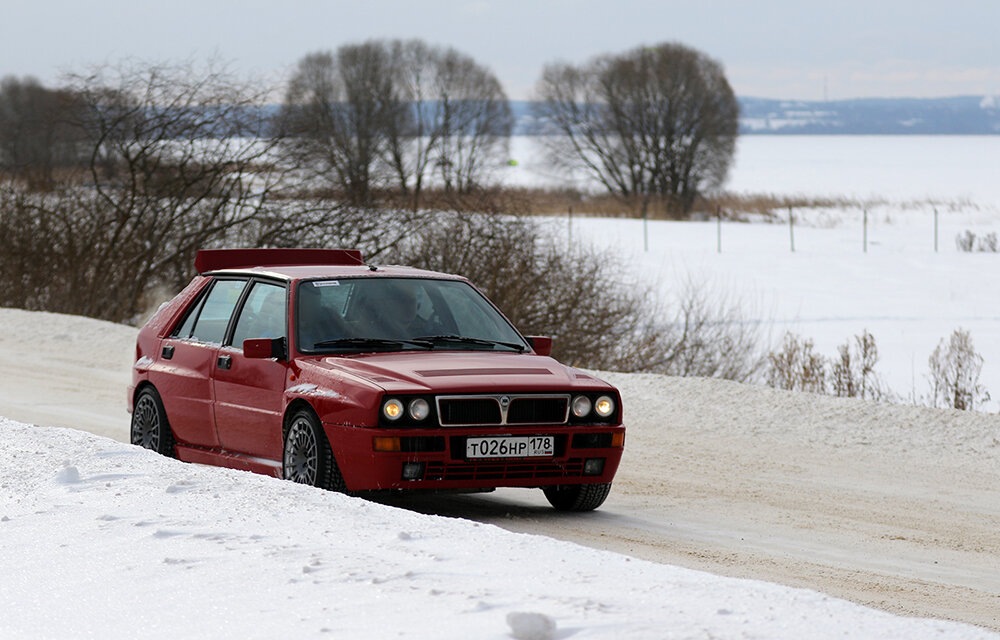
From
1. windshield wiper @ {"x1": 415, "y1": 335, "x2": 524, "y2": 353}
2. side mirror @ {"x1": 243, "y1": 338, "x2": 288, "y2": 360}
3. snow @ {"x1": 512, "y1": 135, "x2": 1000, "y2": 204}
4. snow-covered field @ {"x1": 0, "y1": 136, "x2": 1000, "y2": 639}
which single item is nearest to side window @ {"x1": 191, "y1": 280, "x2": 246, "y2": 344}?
side mirror @ {"x1": 243, "y1": 338, "x2": 288, "y2": 360}

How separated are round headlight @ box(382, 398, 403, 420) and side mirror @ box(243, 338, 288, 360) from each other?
1121mm

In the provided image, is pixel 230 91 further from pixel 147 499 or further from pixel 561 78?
pixel 561 78

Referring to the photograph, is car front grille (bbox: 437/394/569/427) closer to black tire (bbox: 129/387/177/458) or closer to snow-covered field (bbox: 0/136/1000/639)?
snow-covered field (bbox: 0/136/1000/639)

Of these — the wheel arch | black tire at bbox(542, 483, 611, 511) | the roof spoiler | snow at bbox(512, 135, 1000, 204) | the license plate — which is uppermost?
snow at bbox(512, 135, 1000, 204)

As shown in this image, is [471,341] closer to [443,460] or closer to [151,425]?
[443,460]

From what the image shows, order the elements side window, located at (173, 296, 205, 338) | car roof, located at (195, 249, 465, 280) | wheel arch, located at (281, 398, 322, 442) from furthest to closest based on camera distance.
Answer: side window, located at (173, 296, 205, 338) < car roof, located at (195, 249, 465, 280) < wheel arch, located at (281, 398, 322, 442)

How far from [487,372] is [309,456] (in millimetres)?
1125

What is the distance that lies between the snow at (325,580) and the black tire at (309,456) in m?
0.67

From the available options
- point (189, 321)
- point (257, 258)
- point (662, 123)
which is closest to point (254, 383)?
point (189, 321)

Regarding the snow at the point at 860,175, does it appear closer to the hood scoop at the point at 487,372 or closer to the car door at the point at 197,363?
the car door at the point at 197,363

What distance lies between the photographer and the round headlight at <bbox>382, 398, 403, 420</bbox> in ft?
25.2

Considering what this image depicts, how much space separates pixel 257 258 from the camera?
34.1 ft

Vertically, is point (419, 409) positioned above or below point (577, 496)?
above

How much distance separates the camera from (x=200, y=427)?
9.34 metres
